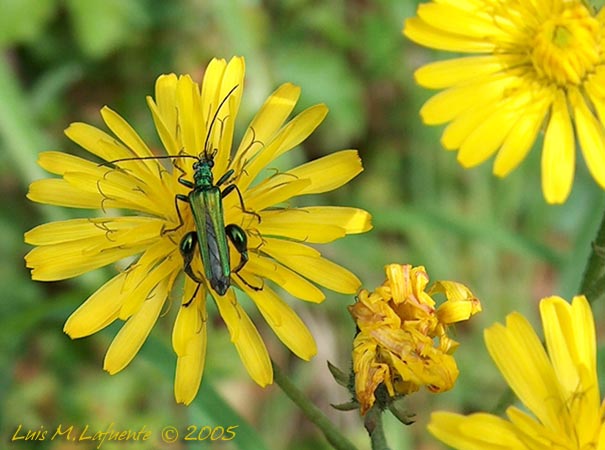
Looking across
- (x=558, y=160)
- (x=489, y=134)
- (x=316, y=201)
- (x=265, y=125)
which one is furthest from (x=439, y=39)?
(x=316, y=201)

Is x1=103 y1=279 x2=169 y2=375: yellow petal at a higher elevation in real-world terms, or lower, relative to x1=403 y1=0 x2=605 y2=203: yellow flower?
lower

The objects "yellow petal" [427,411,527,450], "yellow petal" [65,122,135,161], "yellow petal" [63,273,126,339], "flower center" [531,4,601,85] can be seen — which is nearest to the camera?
"yellow petal" [427,411,527,450]

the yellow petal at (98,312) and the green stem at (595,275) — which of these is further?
the green stem at (595,275)

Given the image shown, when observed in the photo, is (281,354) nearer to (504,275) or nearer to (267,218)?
(504,275)

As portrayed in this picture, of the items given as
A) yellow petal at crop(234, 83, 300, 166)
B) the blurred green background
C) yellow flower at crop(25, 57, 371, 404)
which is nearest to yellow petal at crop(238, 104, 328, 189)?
yellow flower at crop(25, 57, 371, 404)

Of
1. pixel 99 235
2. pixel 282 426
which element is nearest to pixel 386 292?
Result: pixel 99 235

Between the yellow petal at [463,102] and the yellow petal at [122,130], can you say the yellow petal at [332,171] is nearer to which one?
the yellow petal at [463,102]

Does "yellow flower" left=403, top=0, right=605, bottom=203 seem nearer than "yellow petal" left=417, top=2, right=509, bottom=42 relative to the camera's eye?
Yes

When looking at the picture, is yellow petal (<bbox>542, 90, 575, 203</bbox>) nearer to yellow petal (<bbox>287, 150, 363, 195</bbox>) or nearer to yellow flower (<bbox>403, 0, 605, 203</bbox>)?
yellow flower (<bbox>403, 0, 605, 203</bbox>)

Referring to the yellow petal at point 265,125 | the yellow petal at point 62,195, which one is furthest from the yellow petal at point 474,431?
the yellow petal at point 62,195
